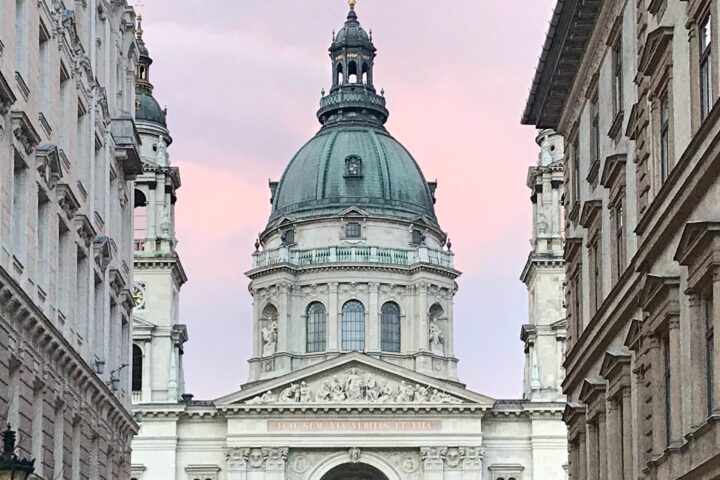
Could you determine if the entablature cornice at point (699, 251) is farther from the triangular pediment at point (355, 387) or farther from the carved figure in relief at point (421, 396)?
the carved figure in relief at point (421, 396)

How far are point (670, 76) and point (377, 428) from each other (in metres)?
71.7

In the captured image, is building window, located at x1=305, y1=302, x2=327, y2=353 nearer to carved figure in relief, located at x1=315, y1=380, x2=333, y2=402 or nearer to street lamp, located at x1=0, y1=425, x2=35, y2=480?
carved figure in relief, located at x1=315, y1=380, x2=333, y2=402

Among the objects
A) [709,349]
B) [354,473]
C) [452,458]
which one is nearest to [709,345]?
[709,349]

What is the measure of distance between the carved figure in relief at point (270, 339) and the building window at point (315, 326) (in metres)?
1.97

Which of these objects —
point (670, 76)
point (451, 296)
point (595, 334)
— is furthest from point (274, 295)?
point (670, 76)

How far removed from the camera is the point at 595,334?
3475 cm

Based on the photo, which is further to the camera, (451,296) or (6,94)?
(451,296)

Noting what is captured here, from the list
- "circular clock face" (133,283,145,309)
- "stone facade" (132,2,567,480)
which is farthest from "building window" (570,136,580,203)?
"circular clock face" (133,283,145,309)

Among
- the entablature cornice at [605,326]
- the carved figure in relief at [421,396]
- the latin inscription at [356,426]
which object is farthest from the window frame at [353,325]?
the entablature cornice at [605,326]

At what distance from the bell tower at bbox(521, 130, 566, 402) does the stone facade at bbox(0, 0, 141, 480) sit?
1964 inches

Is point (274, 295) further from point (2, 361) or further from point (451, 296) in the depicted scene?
point (2, 361)

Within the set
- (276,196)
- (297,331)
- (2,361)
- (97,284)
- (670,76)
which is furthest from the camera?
(276,196)

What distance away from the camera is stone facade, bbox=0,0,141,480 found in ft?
102

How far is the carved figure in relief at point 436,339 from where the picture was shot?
108 meters
